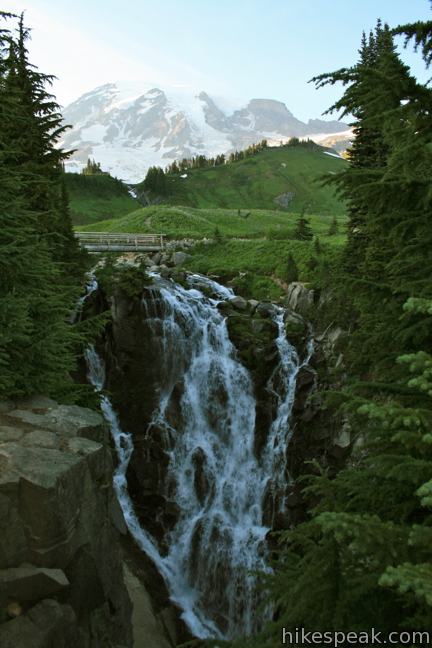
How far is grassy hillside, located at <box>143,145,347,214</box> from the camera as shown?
13750 centimetres

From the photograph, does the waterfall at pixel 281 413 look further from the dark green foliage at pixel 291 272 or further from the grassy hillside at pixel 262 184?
the grassy hillside at pixel 262 184

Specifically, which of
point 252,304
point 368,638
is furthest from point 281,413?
point 368,638

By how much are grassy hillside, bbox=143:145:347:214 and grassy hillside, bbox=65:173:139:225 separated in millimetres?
14529

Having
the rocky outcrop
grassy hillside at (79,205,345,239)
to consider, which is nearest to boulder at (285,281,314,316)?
grassy hillside at (79,205,345,239)

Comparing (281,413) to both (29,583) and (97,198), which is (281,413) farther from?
(97,198)

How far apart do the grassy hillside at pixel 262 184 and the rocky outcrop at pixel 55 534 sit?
12159cm

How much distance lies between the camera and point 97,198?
126 m

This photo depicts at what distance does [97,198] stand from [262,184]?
6041 cm

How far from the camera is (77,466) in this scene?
8.27 meters

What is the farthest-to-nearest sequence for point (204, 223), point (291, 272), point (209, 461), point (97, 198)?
point (97, 198)
point (204, 223)
point (291, 272)
point (209, 461)

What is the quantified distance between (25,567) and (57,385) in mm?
4621

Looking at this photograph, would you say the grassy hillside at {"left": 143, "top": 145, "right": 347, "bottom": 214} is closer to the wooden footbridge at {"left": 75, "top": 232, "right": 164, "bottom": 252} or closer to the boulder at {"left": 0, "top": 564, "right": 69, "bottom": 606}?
the wooden footbridge at {"left": 75, "top": 232, "right": 164, "bottom": 252}

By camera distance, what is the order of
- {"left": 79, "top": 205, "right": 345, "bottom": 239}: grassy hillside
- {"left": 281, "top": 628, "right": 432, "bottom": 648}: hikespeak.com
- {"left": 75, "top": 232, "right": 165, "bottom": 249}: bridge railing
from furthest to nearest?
1. {"left": 79, "top": 205, "right": 345, "bottom": 239}: grassy hillside
2. {"left": 75, "top": 232, "right": 165, "bottom": 249}: bridge railing
3. {"left": 281, "top": 628, "right": 432, "bottom": 648}: hikespeak.com

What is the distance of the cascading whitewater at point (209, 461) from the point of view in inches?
709
